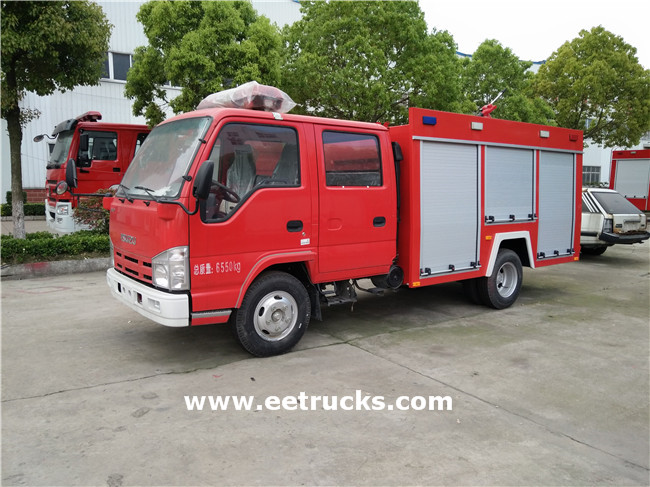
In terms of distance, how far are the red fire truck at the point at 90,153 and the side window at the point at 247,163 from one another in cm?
815

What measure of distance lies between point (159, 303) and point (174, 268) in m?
0.33

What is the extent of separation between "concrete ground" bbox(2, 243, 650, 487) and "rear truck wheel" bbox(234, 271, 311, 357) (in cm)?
17

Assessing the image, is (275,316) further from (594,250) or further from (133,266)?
(594,250)

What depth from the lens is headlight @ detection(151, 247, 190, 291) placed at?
441 centimetres

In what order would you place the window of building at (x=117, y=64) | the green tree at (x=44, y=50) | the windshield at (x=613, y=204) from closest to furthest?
1. the green tree at (x=44, y=50)
2. the windshield at (x=613, y=204)
3. the window of building at (x=117, y=64)

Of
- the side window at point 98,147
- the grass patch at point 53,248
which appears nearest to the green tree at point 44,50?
the grass patch at point 53,248

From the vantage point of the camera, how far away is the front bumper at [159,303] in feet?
14.4

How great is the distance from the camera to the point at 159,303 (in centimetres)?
443

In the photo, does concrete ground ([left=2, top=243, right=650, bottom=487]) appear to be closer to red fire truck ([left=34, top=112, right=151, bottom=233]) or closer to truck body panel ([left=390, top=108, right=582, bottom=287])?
truck body panel ([left=390, top=108, right=582, bottom=287])

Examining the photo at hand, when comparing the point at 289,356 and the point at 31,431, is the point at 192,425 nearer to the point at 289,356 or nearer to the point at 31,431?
the point at 31,431

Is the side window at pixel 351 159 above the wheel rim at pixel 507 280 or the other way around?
above

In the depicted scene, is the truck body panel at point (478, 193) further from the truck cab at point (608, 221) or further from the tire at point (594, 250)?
the tire at point (594, 250)

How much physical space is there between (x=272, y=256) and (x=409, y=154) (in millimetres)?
2134

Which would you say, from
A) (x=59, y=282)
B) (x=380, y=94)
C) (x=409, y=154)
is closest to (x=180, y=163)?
(x=409, y=154)
